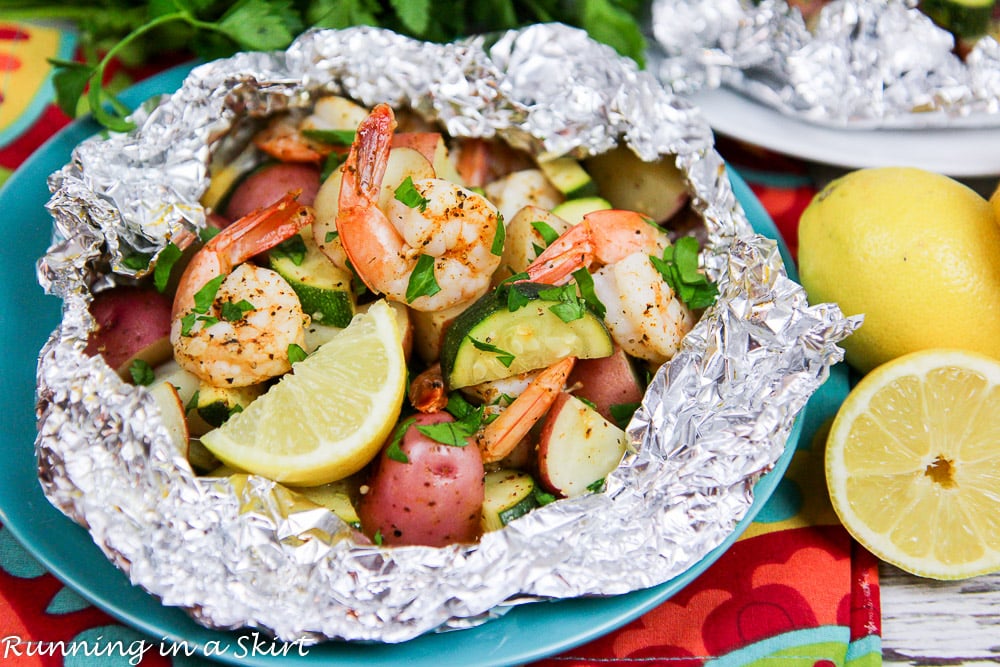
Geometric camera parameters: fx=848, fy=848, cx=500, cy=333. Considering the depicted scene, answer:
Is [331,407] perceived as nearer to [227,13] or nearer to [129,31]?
[227,13]

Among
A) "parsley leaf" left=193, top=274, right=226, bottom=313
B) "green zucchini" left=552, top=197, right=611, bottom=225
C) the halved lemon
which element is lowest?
the halved lemon

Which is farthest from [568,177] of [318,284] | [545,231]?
[318,284]

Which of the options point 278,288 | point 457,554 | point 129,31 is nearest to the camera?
point 457,554

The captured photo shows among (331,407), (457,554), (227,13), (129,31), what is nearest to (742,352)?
(457,554)

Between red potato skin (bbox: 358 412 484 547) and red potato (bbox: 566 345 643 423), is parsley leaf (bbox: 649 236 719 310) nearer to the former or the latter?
red potato (bbox: 566 345 643 423)

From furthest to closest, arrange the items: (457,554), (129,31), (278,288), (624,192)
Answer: (129,31) → (624,192) → (278,288) → (457,554)

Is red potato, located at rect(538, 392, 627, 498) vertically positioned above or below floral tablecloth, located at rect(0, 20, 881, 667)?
above

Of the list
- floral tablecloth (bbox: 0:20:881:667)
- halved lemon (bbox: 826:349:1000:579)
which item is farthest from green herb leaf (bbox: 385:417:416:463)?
halved lemon (bbox: 826:349:1000:579)
